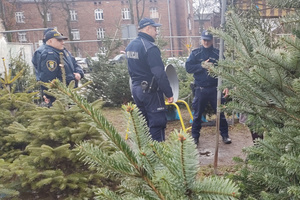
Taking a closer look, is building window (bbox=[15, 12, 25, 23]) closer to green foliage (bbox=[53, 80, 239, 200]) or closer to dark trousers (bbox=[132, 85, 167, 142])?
dark trousers (bbox=[132, 85, 167, 142])

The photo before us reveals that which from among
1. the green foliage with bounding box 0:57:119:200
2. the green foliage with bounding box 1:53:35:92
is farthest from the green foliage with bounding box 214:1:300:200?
the green foliage with bounding box 1:53:35:92

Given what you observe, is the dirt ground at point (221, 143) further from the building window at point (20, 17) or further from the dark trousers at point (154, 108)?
the building window at point (20, 17)

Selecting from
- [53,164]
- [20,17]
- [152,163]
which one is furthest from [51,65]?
[20,17]

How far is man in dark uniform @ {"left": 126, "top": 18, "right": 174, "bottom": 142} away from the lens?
4141mm

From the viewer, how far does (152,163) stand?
99cm

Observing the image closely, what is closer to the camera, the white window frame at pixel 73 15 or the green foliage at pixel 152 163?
the green foliage at pixel 152 163

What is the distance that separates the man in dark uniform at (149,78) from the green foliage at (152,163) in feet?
10.3

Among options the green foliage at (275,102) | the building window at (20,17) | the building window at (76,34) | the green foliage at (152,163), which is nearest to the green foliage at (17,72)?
the green foliage at (275,102)

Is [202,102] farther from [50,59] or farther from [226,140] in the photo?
[50,59]

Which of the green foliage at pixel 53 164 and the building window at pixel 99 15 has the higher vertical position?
the building window at pixel 99 15

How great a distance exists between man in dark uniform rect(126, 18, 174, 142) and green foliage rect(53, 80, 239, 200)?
3140 millimetres

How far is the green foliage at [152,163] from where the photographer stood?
2.84ft

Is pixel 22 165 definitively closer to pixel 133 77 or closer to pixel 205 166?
pixel 133 77

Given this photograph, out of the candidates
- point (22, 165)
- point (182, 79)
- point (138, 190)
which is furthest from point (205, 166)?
point (182, 79)
